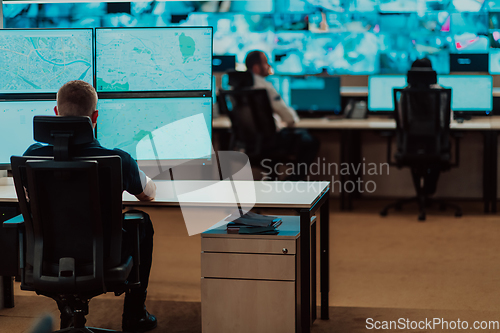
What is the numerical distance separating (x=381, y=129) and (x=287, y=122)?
913 mm

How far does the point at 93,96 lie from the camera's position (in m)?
2.32

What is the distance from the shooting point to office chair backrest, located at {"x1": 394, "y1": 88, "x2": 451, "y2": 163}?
16.4ft

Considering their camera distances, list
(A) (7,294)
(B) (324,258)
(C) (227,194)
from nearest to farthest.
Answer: (C) (227,194) → (B) (324,258) → (A) (7,294)

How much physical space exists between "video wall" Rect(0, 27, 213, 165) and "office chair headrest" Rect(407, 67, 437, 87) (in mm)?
2752

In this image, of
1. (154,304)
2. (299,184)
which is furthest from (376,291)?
(154,304)

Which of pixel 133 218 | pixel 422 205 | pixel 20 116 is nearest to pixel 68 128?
pixel 133 218

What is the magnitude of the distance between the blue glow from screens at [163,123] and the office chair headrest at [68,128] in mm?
727

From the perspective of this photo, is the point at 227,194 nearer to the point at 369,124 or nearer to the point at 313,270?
the point at 313,270

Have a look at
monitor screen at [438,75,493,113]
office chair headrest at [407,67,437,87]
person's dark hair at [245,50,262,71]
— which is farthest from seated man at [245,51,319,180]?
monitor screen at [438,75,493,113]

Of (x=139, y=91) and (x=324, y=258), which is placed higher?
(x=139, y=91)

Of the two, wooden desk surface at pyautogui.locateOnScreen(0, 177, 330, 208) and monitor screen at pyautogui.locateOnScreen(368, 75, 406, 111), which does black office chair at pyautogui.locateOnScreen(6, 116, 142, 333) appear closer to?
wooden desk surface at pyautogui.locateOnScreen(0, 177, 330, 208)

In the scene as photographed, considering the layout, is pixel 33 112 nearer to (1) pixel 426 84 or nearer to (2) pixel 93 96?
(2) pixel 93 96

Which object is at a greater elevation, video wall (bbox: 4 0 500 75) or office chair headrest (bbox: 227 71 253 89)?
video wall (bbox: 4 0 500 75)

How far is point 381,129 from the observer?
5.71 m
